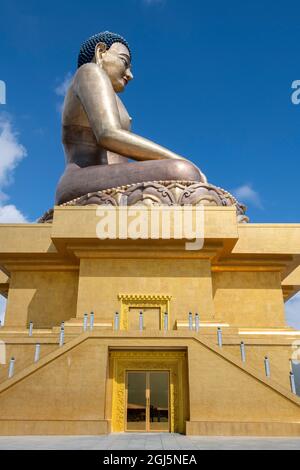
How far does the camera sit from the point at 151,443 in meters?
6.02

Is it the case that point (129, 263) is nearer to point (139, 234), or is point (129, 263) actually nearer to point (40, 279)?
point (139, 234)

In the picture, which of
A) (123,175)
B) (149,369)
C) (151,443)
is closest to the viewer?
(151,443)

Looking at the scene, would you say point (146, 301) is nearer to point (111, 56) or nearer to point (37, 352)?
point (37, 352)

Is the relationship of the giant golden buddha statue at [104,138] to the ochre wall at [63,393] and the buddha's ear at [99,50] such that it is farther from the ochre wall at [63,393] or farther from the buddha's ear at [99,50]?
the ochre wall at [63,393]

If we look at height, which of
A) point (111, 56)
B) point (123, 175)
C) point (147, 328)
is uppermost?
point (111, 56)

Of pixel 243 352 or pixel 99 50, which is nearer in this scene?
pixel 243 352

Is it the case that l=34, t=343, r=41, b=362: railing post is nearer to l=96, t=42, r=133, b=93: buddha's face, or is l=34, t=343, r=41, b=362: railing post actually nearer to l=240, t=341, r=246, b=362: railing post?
l=240, t=341, r=246, b=362: railing post

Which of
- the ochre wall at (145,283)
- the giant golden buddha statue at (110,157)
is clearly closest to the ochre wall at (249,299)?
the ochre wall at (145,283)

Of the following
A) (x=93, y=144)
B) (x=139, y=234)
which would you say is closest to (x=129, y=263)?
(x=139, y=234)

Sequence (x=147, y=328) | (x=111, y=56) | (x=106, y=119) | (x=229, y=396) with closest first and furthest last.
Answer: (x=229, y=396) < (x=147, y=328) < (x=106, y=119) < (x=111, y=56)

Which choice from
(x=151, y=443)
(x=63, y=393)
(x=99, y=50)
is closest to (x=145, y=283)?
(x=63, y=393)

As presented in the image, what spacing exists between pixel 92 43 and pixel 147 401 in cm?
1307

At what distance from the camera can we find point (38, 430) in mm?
7301
